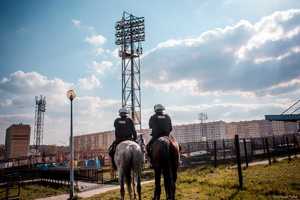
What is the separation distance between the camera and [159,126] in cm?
844

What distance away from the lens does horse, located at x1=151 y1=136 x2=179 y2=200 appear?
7.39 metres

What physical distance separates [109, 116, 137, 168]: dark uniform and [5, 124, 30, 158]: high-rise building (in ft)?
203

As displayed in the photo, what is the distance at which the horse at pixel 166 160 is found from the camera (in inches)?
291

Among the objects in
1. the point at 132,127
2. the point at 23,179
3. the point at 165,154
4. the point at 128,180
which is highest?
the point at 132,127

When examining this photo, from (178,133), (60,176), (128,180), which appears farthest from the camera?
(178,133)

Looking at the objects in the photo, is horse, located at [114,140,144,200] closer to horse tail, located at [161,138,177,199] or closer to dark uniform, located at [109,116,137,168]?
dark uniform, located at [109,116,137,168]

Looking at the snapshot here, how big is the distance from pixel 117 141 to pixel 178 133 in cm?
18104

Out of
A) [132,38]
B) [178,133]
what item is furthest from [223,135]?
[132,38]

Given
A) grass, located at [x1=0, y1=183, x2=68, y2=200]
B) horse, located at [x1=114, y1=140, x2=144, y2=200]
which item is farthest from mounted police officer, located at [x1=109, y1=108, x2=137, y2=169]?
grass, located at [x1=0, y1=183, x2=68, y2=200]

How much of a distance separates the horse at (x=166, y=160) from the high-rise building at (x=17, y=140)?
63.8 meters

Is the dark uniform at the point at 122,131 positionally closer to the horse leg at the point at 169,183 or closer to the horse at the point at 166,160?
the horse at the point at 166,160

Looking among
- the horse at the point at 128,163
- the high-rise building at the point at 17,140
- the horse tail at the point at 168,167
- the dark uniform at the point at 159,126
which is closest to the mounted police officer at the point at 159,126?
the dark uniform at the point at 159,126

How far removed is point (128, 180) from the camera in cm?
843

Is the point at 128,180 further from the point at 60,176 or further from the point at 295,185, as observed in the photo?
the point at 60,176
